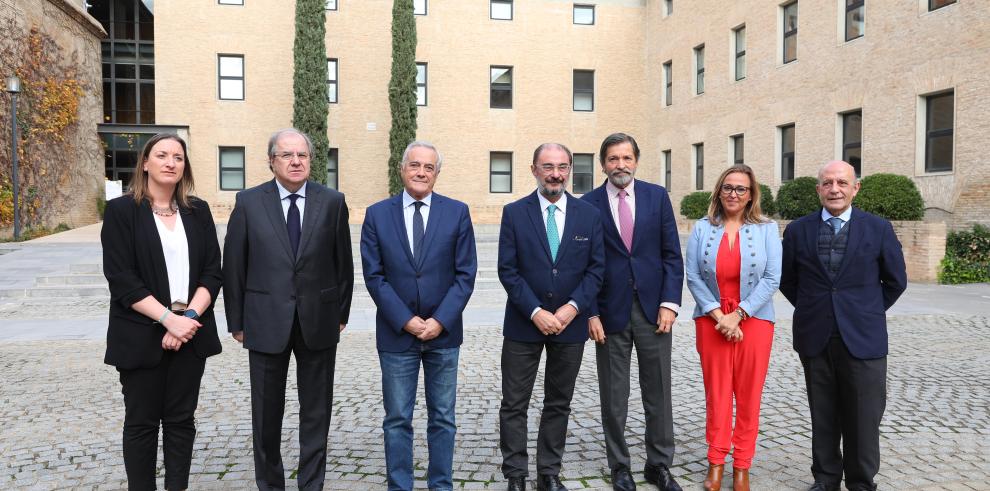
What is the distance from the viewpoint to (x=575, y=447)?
14.2ft

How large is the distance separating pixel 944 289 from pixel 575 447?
10936 mm

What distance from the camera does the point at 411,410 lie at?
3.51 metres

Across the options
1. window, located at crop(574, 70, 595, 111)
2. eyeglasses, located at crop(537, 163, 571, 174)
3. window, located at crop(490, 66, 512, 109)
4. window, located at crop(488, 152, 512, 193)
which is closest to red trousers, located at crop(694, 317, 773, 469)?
eyeglasses, located at crop(537, 163, 571, 174)

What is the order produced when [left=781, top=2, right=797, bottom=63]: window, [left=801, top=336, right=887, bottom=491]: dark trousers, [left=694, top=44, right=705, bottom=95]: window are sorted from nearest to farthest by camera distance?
[left=801, top=336, right=887, bottom=491]: dark trousers, [left=781, top=2, right=797, bottom=63]: window, [left=694, top=44, right=705, bottom=95]: window

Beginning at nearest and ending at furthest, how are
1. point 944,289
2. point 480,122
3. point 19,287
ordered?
point 19,287
point 944,289
point 480,122

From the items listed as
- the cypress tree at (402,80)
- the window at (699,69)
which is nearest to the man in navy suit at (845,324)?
the cypress tree at (402,80)

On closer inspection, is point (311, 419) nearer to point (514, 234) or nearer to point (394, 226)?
point (394, 226)

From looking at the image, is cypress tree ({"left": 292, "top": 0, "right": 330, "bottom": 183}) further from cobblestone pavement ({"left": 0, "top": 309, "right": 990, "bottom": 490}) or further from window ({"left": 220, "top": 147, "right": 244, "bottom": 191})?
cobblestone pavement ({"left": 0, "top": 309, "right": 990, "bottom": 490})

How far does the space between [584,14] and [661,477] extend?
77.5ft

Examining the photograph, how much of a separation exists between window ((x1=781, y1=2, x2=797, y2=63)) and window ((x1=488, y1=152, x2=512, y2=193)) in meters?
9.97

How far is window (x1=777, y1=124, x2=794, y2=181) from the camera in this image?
18.8 meters

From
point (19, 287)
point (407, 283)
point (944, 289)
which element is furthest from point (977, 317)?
point (19, 287)

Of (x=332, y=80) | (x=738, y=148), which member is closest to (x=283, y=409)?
(x=738, y=148)

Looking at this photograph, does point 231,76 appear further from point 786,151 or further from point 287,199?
point 287,199
